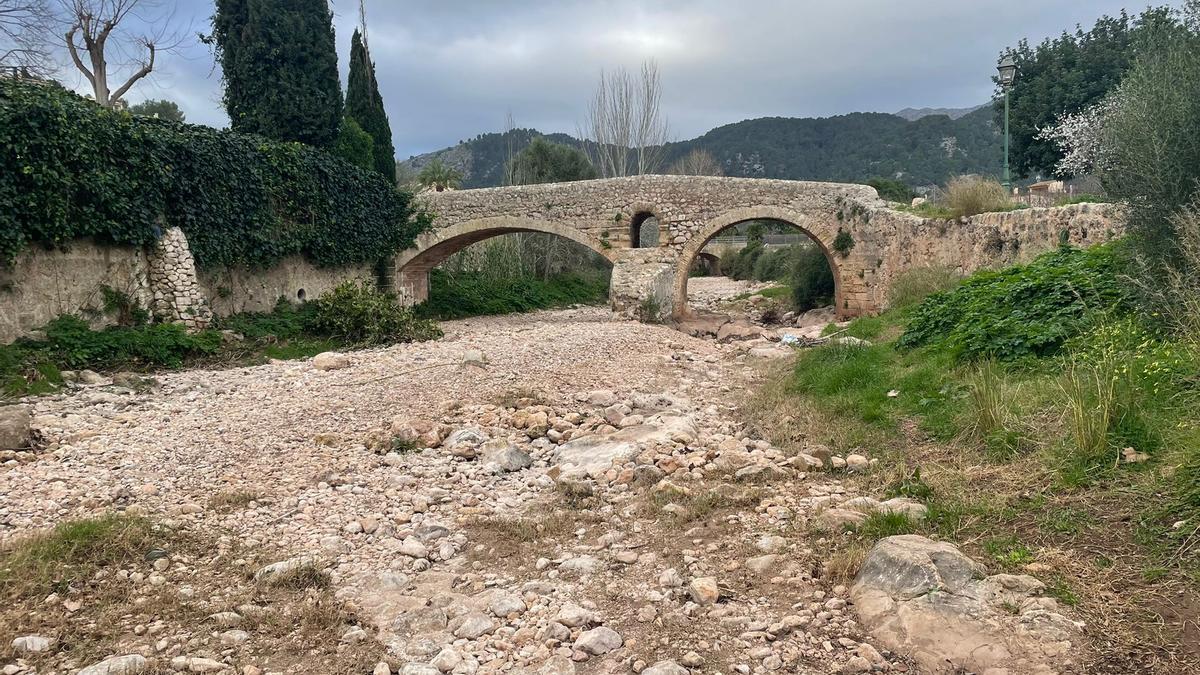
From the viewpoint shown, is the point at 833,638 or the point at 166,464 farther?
the point at 166,464

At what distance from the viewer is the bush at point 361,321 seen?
45.0 ft

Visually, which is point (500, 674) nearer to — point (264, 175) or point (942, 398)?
point (942, 398)

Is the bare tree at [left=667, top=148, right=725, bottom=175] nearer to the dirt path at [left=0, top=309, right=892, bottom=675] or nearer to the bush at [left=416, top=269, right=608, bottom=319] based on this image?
the bush at [left=416, top=269, right=608, bottom=319]

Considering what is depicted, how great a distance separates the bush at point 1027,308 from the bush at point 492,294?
1563 centimetres

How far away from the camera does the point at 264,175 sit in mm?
14328

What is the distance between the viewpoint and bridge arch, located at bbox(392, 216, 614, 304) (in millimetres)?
19266

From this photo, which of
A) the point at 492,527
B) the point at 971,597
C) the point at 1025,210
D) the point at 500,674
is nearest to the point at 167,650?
the point at 500,674

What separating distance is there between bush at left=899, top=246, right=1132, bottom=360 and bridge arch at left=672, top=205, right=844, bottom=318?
8545 mm

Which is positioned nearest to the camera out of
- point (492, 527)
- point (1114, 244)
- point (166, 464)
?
point (492, 527)

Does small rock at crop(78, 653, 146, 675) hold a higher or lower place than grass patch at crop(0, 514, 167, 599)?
lower

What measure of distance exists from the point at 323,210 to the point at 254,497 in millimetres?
12842

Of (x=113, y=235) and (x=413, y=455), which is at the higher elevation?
(x=113, y=235)

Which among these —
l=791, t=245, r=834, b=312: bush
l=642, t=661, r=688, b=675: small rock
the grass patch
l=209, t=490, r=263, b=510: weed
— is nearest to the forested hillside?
l=791, t=245, r=834, b=312: bush

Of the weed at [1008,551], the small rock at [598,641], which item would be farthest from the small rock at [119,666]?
the weed at [1008,551]
